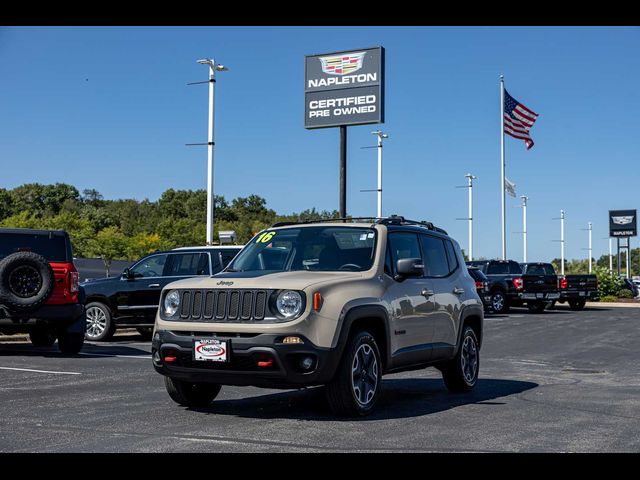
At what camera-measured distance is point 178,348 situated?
26.6 feet

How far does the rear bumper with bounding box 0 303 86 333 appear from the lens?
1380 cm

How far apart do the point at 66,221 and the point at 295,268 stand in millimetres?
68705

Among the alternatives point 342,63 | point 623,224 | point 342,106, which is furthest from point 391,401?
point 623,224

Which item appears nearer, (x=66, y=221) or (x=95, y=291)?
Result: (x=95, y=291)

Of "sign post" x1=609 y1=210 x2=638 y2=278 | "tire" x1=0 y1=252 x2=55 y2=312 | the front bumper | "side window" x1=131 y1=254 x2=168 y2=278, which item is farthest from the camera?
"sign post" x1=609 y1=210 x2=638 y2=278

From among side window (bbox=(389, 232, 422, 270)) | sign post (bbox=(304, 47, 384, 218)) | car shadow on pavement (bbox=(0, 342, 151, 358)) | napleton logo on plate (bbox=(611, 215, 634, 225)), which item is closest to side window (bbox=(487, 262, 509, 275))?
sign post (bbox=(304, 47, 384, 218))

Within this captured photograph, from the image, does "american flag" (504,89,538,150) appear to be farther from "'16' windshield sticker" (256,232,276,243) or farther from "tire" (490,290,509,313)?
"'16' windshield sticker" (256,232,276,243)

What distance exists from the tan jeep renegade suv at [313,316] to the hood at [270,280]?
0.04ft

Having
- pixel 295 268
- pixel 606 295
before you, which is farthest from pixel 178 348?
pixel 606 295

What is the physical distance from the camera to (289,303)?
25.9ft

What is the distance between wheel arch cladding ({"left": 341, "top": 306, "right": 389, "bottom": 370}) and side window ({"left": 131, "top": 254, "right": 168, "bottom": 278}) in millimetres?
10236

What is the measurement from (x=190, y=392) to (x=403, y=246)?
8.84 feet
